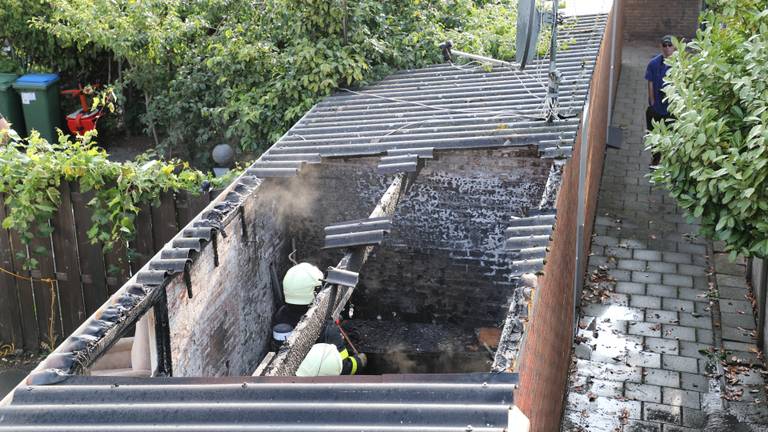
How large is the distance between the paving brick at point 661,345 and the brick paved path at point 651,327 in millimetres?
11

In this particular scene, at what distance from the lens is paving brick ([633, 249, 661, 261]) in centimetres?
1167

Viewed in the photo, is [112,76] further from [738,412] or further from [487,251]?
[738,412]

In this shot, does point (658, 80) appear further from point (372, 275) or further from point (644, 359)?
point (372, 275)

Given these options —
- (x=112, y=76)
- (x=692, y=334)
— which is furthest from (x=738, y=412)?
(x=112, y=76)

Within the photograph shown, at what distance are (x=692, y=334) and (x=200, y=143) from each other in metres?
7.24

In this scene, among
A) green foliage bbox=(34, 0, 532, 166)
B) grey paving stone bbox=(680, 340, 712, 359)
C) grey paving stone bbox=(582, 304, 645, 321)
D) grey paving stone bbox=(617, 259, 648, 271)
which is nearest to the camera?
grey paving stone bbox=(680, 340, 712, 359)

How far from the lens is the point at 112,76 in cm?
1496

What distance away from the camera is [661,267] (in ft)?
37.5

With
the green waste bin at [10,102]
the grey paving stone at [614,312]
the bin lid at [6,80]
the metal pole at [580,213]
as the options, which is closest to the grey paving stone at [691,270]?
the grey paving stone at [614,312]

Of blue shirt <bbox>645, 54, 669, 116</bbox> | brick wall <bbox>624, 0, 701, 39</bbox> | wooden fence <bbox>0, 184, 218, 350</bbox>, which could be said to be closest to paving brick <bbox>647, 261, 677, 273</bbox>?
blue shirt <bbox>645, 54, 669, 116</bbox>

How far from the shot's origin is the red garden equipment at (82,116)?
13.9m

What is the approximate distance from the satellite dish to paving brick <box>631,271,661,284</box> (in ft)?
13.2

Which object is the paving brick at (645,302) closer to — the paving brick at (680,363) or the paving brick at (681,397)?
the paving brick at (680,363)

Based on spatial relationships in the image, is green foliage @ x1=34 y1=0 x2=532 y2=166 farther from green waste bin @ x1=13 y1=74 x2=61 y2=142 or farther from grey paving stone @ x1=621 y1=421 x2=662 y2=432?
grey paving stone @ x1=621 y1=421 x2=662 y2=432
